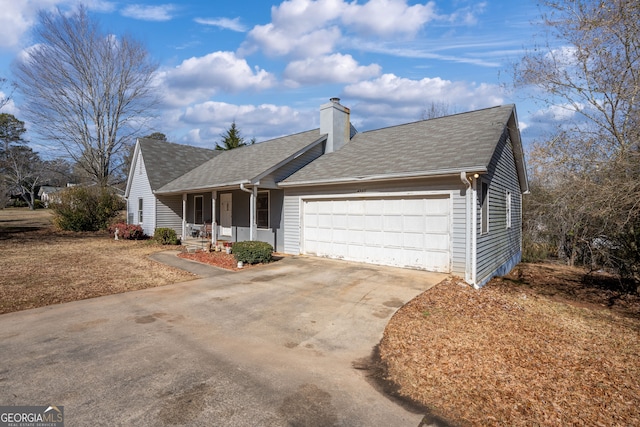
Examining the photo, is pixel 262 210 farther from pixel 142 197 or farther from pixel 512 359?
pixel 512 359

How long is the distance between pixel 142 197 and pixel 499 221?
1905cm

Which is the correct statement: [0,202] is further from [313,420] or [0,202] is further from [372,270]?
[313,420]

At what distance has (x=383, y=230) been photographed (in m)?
9.84

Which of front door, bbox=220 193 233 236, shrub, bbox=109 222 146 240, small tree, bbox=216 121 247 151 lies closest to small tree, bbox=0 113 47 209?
small tree, bbox=216 121 247 151

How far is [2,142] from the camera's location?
4388cm

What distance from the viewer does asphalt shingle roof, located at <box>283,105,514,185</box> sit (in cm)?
859

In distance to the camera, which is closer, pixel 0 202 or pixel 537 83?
pixel 537 83

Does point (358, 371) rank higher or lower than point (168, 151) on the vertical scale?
lower

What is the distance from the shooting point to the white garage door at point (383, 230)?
8734mm

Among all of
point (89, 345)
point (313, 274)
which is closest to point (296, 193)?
point (313, 274)

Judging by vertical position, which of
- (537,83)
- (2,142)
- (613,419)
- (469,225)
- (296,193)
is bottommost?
(613,419)

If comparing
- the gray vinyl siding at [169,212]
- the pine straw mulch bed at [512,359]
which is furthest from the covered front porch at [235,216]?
the pine straw mulch bed at [512,359]

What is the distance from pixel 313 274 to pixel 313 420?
606cm

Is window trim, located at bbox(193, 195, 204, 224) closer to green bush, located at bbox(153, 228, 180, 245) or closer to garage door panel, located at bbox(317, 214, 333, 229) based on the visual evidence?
green bush, located at bbox(153, 228, 180, 245)
